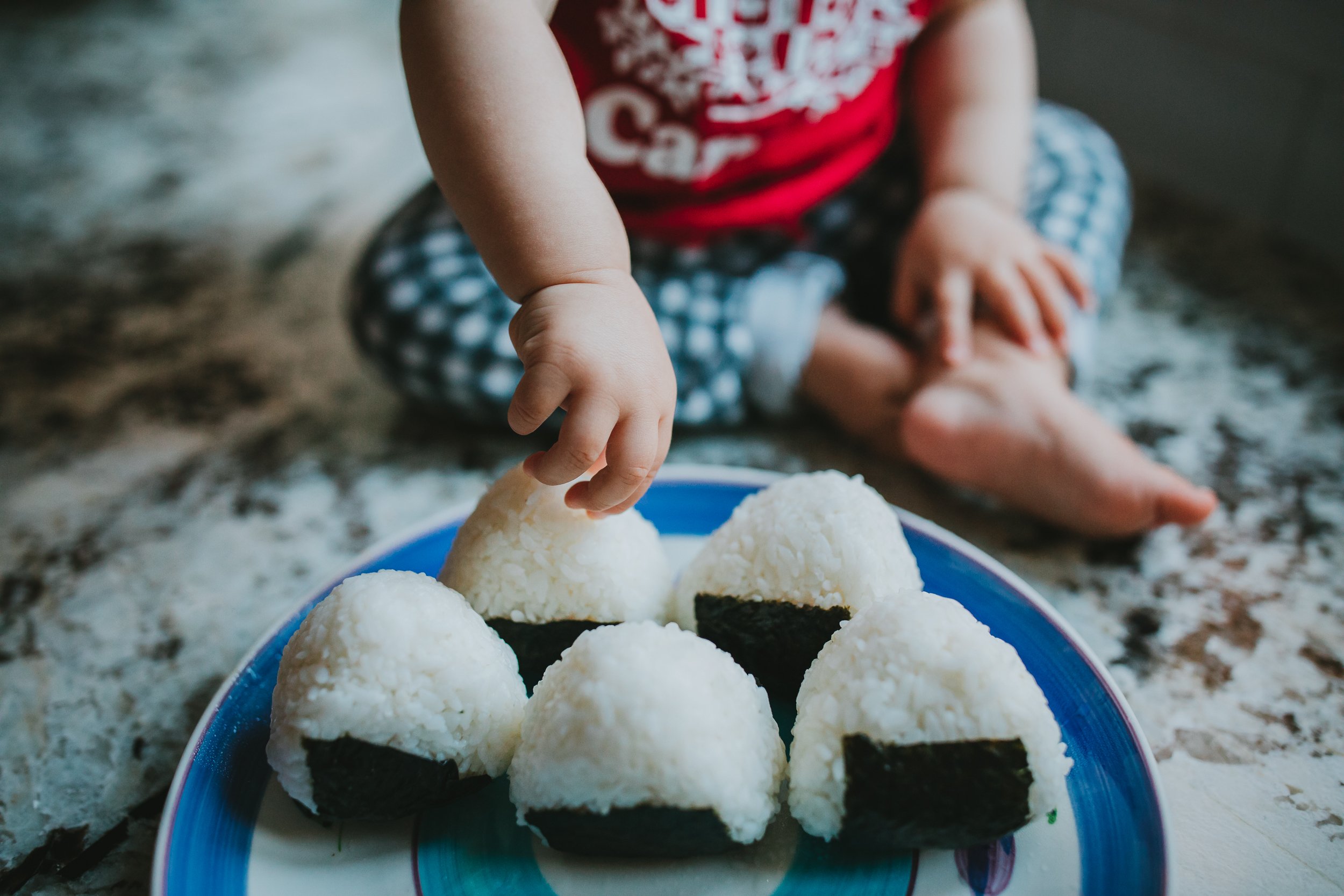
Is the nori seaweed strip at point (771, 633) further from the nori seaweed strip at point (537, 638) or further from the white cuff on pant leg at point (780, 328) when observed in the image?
the white cuff on pant leg at point (780, 328)

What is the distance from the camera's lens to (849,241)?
3.49ft

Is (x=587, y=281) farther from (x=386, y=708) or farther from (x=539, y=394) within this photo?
(x=386, y=708)

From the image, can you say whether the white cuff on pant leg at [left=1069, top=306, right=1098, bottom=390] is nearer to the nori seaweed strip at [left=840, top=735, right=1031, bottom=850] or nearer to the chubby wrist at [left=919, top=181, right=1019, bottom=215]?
the chubby wrist at [left=919, top=181, right=1019, bottom=215]

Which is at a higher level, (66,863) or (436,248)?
(436,248)

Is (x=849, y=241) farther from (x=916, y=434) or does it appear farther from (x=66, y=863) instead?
(x=66, y=863)

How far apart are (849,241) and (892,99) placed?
0.16 m

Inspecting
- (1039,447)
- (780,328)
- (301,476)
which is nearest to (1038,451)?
(1039,447)

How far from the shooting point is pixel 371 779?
457 mm

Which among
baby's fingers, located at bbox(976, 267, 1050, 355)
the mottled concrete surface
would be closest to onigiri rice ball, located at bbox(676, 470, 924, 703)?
the mottled concrete surface

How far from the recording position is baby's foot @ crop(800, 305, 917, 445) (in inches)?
34.2

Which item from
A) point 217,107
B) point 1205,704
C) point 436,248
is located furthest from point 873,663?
point 217,107

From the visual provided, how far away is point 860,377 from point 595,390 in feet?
1.43

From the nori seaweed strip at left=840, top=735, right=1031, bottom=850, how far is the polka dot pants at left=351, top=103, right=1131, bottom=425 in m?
0.52

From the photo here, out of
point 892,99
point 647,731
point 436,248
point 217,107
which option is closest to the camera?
point 647,731
